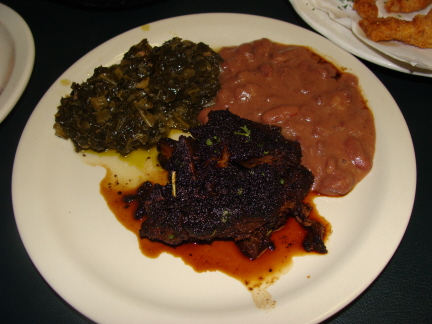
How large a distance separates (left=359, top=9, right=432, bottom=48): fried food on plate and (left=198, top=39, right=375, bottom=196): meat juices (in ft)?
2.95

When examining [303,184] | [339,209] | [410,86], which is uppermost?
[410,86]

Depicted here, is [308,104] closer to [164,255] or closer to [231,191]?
[231,191]

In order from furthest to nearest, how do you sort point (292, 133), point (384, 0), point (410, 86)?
point (384, 0)
point (410, 86)
point (292, 133)

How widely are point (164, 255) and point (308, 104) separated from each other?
101 inches

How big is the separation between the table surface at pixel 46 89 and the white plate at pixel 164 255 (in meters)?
0.44

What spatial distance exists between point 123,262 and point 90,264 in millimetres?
329

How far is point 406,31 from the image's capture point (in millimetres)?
5062

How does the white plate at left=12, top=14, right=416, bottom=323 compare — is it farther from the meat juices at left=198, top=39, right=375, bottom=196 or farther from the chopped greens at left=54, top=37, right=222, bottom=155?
the chopped greens at left=54, top=37, right=222, bottom=155

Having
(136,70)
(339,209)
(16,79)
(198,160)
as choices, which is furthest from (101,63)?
(339,209)

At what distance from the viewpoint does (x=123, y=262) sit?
368cm

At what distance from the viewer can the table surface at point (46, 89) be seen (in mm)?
3584

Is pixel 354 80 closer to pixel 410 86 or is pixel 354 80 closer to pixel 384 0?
pixel 410 86

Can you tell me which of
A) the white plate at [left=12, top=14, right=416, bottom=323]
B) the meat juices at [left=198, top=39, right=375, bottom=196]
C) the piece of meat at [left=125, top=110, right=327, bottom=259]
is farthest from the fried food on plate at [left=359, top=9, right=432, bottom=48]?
the piece of meat at [left=125, top=110, right=327, bottom=259]

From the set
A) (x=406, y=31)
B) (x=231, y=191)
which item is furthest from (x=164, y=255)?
(x=406, y=31)
